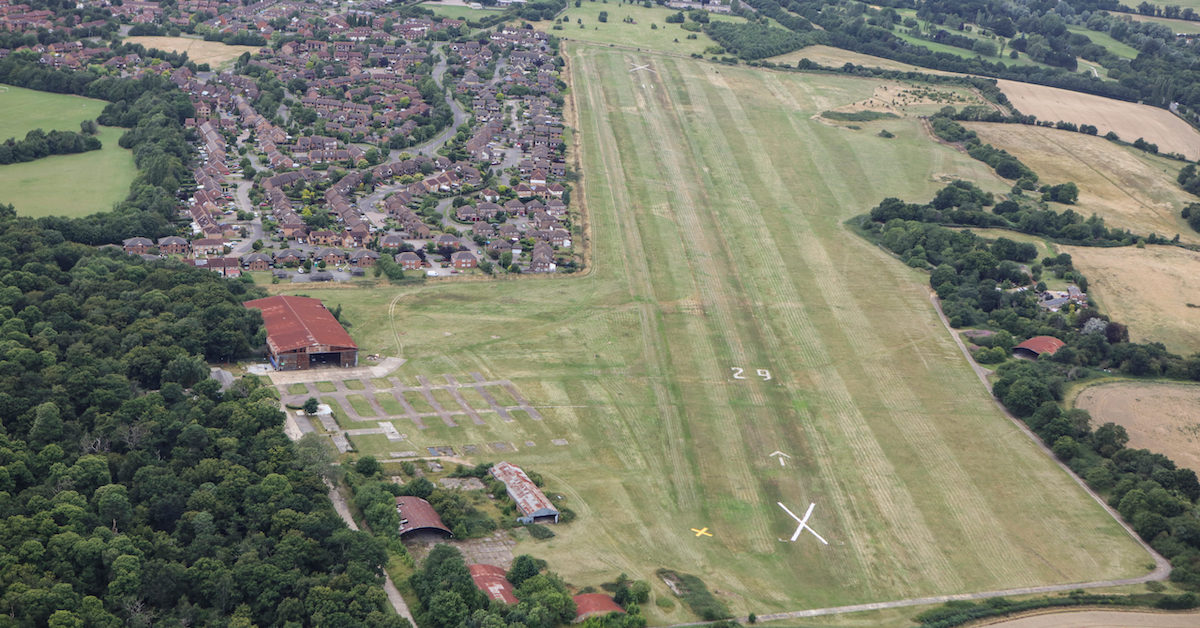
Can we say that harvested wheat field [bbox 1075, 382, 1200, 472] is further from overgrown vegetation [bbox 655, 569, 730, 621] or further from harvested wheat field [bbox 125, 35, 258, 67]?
harvested wheat field [bbox 125, 35, 258, 67]

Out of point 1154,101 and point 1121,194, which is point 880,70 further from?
point 1121,194

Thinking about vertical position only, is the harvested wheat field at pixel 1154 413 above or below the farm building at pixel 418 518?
below

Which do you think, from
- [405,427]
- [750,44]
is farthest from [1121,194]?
[405,427]

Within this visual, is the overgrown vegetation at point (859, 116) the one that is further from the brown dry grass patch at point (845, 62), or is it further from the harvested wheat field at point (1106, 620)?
the harvested wheat field at point (1106, 620)

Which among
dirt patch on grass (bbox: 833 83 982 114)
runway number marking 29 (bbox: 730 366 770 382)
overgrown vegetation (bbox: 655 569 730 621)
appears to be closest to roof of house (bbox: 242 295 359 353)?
runway number marking 29 (bbox: 730 366 770 382)

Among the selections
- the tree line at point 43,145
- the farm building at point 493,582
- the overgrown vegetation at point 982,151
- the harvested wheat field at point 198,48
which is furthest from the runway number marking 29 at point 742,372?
the harvested wheat field at point 198,48
